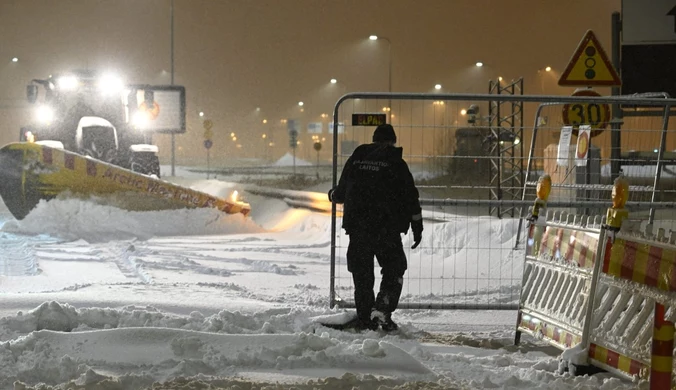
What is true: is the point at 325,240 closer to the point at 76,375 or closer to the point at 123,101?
the point at 123,101

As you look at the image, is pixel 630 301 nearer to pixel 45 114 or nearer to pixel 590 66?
pixel 590 66

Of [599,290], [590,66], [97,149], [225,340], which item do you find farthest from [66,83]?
[599,290]

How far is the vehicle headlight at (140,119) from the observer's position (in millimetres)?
20453

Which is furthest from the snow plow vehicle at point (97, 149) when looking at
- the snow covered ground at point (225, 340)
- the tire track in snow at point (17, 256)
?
the snow covered ground at point (225, 340)

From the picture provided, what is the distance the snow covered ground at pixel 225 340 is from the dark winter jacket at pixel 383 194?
0.89 meters

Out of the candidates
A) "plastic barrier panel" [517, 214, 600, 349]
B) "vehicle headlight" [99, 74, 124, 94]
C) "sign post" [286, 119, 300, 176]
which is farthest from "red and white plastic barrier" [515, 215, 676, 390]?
"sign post" [286, 119, 300, 176]

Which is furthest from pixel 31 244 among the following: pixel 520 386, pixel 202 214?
pixel 520 386

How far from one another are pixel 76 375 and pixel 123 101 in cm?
1598

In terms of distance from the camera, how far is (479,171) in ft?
41.0

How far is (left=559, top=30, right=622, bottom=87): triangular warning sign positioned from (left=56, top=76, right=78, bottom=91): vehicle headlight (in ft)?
42.8

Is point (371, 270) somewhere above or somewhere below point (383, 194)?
below

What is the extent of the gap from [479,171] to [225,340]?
Result: 6.75 m

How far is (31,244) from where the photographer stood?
1530 centimetres

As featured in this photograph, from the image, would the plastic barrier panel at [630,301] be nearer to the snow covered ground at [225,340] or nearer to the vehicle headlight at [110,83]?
the snow covered ground at [225,340]
